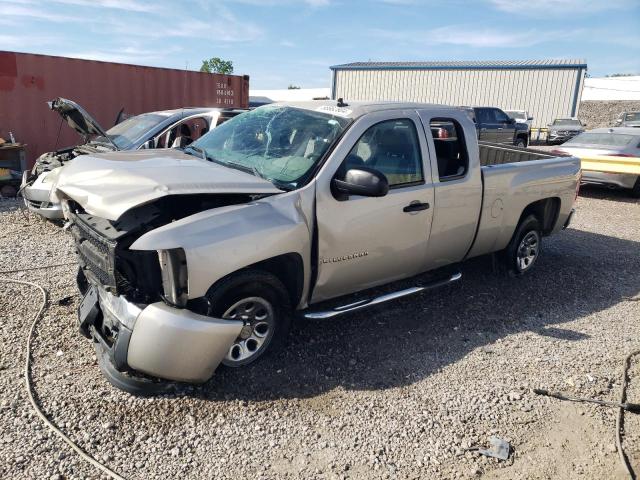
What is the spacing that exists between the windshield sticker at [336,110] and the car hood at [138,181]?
93 centimetres

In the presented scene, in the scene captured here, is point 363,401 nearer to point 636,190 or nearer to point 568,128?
point 636,190

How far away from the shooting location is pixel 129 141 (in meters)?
7.33

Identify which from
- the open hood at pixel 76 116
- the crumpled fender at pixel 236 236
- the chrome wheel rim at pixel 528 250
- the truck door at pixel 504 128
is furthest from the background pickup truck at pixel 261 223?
the truck door at pixel 504 128

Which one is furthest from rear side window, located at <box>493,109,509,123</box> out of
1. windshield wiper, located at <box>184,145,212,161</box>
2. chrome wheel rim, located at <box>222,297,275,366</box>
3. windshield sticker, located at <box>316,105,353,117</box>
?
chrome wheel rim, located at <box>222,297,275,366</box>

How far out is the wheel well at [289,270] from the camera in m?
3.51

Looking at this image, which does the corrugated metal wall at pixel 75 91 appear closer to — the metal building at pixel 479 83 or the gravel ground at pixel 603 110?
the metal building at pixel 479 83

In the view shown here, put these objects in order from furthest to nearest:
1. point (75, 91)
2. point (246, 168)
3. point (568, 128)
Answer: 1. point (568, 128)
2. point (75, 91)
3. point (246, 168)

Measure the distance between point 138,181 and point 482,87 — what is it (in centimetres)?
3307

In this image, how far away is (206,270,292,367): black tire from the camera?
3.27 meters

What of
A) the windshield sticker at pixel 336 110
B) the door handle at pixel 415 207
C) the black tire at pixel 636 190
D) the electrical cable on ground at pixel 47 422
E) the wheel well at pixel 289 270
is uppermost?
the windshield sticker at pixel 336 110

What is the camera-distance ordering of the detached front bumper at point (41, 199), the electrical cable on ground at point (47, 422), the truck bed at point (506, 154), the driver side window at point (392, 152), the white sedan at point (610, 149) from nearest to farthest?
the electrical cable on ground at point (47, 422) < the driver side window at point (392, 152) < the truck bed at point (506, 154) < the detached front bumper at point (41, 199) < the white sedan at point (610, 149)

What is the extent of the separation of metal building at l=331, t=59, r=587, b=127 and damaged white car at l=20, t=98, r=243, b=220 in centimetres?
2648

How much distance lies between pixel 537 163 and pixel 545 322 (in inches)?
70.1

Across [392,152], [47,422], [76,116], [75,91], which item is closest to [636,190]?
[392,152]
